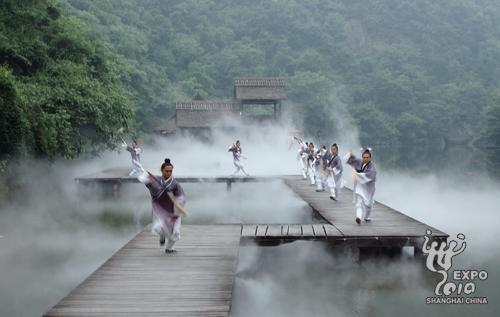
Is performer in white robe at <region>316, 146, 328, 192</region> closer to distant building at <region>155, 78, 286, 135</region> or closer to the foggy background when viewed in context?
the foggy background

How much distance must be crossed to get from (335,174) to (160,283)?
1143 centimetres

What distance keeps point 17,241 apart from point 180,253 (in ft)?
22.5

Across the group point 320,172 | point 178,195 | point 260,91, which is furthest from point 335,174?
point 260,91

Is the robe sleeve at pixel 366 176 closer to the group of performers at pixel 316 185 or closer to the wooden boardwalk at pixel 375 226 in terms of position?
the group of performers at pixel 316 185

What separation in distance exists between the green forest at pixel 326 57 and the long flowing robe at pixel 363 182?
21.6 m

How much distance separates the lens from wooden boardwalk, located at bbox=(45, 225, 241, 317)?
8.10 metres

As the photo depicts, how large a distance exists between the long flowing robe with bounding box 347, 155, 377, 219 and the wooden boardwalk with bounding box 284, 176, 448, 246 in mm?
492

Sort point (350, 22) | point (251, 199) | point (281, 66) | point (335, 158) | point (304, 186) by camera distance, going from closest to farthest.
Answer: point (335, 158), point (304, 186), point (251, 199), point (281, 66), point (350, 22)

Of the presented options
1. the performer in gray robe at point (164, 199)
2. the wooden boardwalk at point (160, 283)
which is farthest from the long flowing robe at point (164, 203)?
the wooden boardwalk at point (160, 283)

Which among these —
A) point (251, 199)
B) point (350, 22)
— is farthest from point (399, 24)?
point (251, 199)

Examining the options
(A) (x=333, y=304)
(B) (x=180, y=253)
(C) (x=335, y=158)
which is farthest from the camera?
(C) (x=335, y=158)

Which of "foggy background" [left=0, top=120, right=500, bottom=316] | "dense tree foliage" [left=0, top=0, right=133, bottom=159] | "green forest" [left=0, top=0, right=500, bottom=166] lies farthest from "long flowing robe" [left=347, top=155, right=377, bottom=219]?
"green forest" [left=0, top=0, right=500, bottom=166]

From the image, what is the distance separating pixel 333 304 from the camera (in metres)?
11.0

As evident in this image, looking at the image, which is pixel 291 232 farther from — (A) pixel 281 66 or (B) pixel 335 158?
(A) pixel 281 66
